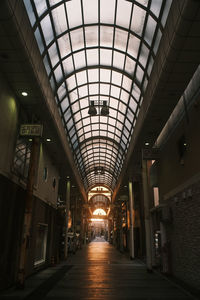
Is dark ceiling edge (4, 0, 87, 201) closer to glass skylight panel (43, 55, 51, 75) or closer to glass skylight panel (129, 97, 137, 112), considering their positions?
glass skylight panel (43, 55, 51, 75)

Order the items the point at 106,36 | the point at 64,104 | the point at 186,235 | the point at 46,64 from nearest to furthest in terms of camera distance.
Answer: the point at 186,235 < the point at 46,64 < the point at 106,36 < the point at 64,104

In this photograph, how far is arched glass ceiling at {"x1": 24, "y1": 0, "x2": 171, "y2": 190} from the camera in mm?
10125

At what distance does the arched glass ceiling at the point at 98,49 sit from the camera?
10.1m

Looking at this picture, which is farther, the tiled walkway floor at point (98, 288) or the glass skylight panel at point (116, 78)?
the glass skylight panel at point (116, 78)

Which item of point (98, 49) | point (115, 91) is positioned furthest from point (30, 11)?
point (115, 91)

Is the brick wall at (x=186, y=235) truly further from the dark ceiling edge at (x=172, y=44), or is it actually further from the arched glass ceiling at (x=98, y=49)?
the arched glass ceiling at (x=98, y=49)

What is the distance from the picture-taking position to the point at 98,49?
A: 1386cm

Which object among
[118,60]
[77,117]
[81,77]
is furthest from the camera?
[77,117]

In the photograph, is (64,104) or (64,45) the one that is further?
(64,104)

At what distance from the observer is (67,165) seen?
1981cm

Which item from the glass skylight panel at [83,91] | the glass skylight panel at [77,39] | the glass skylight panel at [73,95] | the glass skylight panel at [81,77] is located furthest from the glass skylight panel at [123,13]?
the glass skylight panel at [73,95]

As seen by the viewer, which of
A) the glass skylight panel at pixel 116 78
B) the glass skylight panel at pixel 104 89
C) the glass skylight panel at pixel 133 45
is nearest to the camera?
the glass skylight panel at pixel 133 45

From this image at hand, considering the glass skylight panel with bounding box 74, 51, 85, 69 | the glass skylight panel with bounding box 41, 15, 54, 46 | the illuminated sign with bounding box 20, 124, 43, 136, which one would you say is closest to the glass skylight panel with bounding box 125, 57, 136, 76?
the glass skylight panel with bounding box 74, 51, 85, 69

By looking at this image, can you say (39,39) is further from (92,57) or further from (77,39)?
(92,57)
